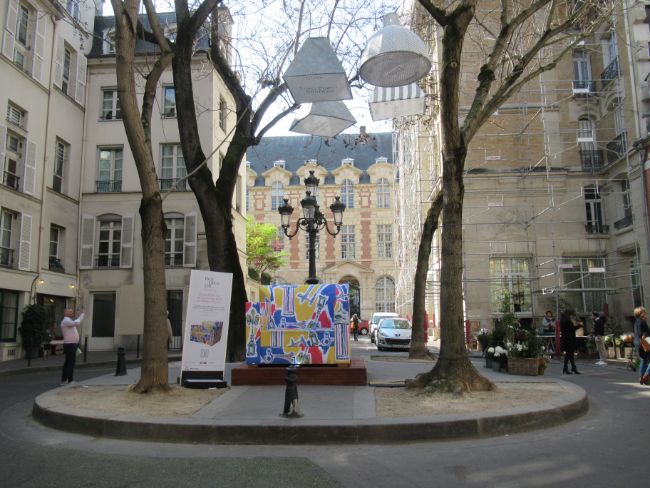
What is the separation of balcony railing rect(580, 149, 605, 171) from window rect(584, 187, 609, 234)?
39.8 inches

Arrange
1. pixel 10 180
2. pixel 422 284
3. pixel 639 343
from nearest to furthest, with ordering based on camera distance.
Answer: pixel 639 343 < pixel 422 284 < pixel 10 180

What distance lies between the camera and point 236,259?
1417 centimetres

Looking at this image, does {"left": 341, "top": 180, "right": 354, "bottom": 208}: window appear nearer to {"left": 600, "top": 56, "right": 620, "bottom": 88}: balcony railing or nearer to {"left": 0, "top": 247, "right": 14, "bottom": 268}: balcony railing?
{"left": 600, "top": 56, "right": 620, "bottom": 88}: balcony railing

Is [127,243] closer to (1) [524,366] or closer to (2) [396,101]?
(2) [396,101]

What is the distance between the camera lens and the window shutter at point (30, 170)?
2127 cm

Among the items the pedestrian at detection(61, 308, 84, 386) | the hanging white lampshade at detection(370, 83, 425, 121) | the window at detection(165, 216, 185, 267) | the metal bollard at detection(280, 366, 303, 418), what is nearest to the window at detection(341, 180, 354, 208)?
the window at detection(165, 216, 185, 267)

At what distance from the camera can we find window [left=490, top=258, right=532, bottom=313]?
24.0 metres

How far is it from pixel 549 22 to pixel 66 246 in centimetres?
2168

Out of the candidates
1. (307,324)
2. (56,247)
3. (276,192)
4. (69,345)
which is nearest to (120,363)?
(69,345)

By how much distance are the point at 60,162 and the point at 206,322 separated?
1875 cm

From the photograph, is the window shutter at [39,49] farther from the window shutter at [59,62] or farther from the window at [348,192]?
the window at [348,192]

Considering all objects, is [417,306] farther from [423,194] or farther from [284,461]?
[423,194]

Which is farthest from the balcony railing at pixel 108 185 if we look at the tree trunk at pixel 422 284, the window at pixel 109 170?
the tree trunk at pixel 422 284

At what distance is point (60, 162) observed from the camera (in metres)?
24.7
